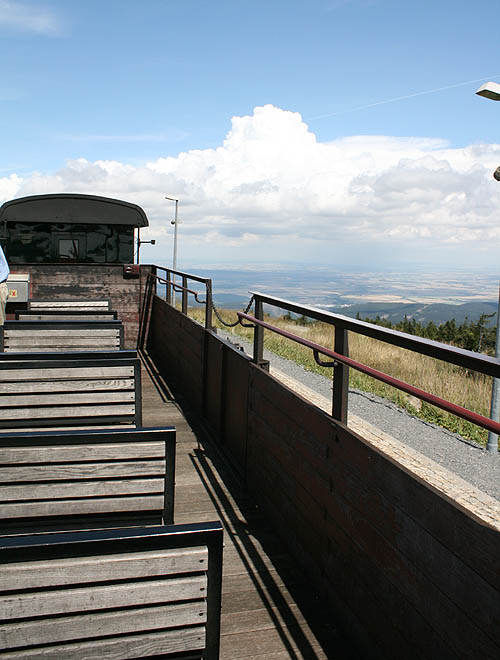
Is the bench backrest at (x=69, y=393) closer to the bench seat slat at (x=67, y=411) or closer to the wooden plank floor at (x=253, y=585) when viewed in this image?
the bench seat slat at (x=67, y=411)

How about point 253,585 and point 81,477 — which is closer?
point 81,477

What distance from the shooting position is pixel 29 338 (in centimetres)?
605

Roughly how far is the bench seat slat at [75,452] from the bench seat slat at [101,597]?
3.28 feet

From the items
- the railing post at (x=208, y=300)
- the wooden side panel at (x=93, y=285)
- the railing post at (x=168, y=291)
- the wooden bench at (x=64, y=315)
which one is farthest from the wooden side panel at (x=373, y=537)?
the wooden side panel at (x=93, y=285)

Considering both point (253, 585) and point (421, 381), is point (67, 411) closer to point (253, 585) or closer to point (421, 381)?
point (253, 585)

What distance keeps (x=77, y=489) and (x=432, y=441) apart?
6.88m

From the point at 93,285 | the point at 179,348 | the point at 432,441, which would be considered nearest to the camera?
the point at 432,441

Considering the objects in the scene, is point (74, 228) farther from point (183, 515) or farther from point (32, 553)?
point (32, 553)

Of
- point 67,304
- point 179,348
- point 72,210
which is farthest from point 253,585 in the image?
point 72,210

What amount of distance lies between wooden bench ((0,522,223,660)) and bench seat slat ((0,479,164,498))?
3.32 feet

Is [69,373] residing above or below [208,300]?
below

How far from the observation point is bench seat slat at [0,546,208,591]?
170cm

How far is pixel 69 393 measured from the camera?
13.4ft

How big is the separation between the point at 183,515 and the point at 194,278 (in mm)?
3925
